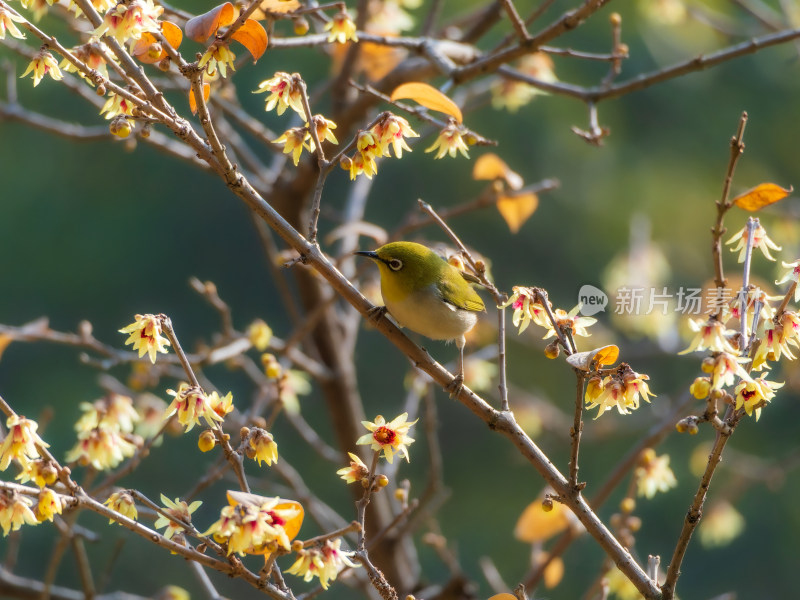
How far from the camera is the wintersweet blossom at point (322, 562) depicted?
106 cm

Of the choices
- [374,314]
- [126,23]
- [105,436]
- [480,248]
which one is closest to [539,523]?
[374,314]

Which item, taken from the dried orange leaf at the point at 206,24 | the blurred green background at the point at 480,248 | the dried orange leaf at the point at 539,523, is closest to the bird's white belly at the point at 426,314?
the dried orange leaf at the point at 539,523

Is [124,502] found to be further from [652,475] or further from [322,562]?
[652,475]

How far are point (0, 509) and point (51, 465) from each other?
8cm

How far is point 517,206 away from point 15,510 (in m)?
1.36

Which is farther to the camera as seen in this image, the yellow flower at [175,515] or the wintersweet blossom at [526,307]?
the wintersweet blossom at [526,307]

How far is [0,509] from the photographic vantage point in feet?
3.37

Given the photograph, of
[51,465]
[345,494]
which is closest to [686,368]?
[345,494]

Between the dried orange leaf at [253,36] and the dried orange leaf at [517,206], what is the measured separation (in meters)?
0.86

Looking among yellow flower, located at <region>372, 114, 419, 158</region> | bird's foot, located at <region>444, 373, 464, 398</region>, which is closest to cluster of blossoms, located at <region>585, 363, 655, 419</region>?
bird's foot, located at <region>444, 373, 464, 398</region>

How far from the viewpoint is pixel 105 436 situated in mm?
1597

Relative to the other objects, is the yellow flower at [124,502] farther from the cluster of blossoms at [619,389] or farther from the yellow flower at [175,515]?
the cluster of blossoms at [619,389]

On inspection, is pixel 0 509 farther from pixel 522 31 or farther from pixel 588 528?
pixel 522 31
